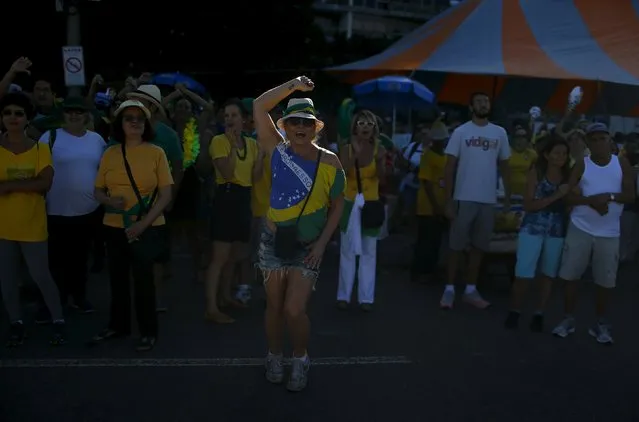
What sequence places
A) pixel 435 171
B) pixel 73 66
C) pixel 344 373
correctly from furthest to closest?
1. pixel 73 66
2. pixel 435 171
3. pixel 344 373

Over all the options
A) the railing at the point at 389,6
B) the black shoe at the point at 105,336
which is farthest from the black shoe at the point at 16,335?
the railing at the point at 389,6

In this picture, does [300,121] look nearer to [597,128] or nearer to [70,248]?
[70,248]

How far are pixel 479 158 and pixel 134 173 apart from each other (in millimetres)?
3325

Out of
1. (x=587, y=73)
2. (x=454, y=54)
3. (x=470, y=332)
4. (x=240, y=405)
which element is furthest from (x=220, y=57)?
(x=240, y=405)

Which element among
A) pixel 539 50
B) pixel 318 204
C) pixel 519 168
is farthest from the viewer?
pixel 539 50

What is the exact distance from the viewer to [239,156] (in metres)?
6.33

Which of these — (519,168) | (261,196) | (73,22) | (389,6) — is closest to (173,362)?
(261,196)

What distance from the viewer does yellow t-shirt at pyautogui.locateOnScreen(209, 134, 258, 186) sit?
620cm

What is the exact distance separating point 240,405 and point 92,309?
8.65ft

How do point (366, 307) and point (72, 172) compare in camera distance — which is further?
point (366, 307)

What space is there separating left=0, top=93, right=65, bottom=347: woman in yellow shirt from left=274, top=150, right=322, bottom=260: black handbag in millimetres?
1918

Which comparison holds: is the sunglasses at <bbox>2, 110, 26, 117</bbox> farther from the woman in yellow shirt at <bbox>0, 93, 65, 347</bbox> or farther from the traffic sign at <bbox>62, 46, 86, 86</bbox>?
the traffic sign at <bbox>62, 46, 86, 86</bbox>

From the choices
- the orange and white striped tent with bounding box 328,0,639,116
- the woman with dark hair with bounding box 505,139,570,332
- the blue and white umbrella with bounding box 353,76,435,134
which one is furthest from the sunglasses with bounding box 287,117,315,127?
the blue and white umbrella with bounding box 353,76,435,134

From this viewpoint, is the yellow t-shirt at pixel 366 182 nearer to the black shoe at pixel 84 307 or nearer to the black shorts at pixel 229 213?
the black shorts at pixel 229 213
